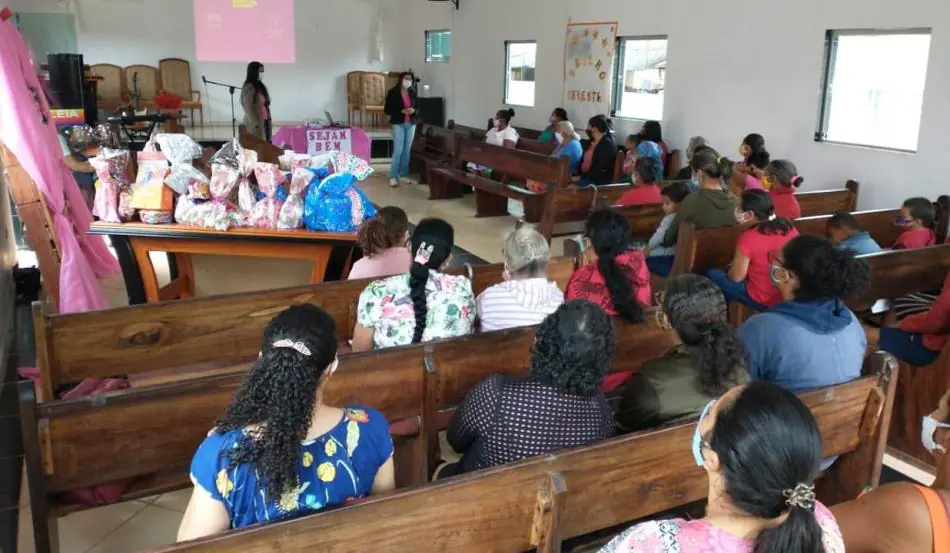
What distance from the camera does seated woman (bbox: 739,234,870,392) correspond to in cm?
212

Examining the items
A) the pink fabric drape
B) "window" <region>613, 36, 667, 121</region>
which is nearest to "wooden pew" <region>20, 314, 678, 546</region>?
the pink fabric drape

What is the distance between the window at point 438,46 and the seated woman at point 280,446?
10.1m

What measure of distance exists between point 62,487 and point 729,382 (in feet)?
5.02

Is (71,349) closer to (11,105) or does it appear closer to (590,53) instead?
(11,105)

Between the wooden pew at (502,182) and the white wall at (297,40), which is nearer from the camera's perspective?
the wooden pew at (502,182)

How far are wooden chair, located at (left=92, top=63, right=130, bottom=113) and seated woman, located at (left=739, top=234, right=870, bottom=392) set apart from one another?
10.7m

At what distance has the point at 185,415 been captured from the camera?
1807 millimetres

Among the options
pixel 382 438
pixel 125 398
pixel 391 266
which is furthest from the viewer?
pixel 391 266

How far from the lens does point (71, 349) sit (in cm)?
224

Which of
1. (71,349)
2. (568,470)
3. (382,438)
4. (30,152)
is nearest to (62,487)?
(71,349)

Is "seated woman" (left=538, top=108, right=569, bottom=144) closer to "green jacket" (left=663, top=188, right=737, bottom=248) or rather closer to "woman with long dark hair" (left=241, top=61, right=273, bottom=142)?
"woman with long dark hair" (left=241, top=61, right=273, bottom=142)

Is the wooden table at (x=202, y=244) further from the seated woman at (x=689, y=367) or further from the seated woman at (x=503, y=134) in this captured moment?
the seated woman at (x=503, y=134)

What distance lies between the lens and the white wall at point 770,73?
15.9 feet

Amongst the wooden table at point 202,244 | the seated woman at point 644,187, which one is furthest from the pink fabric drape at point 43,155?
the seated woman at point 644,187
